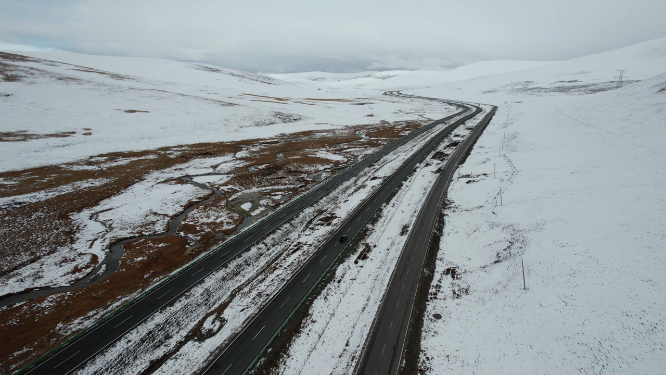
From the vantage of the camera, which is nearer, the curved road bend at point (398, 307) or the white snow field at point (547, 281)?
the white snow field at point (547, 281)

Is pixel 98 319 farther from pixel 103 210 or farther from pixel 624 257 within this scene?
pixel 624 257

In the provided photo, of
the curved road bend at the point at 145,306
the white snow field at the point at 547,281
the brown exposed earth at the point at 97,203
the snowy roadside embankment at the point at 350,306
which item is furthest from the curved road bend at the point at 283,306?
the brown exposed earth at the point at 97,203

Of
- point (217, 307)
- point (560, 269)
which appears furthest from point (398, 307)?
point (217, 307)

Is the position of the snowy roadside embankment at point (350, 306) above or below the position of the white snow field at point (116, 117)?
below

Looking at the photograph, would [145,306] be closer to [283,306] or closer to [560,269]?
[283,306]

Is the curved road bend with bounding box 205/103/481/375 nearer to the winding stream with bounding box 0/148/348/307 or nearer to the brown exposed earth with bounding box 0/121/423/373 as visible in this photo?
the brown exposed earth with bounding box 0/121/423/373

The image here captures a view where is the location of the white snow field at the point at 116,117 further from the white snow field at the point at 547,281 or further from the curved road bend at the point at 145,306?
the white snow field at the point at 547,281
